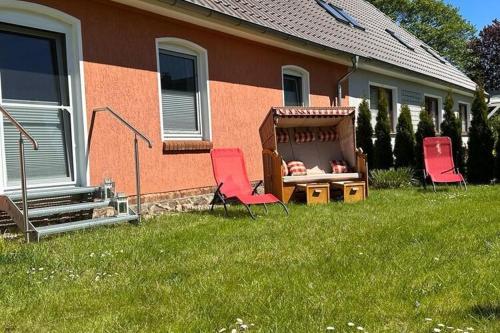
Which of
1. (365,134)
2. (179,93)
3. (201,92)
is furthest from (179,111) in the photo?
(365,134)

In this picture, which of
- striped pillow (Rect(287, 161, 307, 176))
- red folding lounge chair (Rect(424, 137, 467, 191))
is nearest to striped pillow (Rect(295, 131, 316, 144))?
striped pillow (Rect(287, 161, 307, 176))

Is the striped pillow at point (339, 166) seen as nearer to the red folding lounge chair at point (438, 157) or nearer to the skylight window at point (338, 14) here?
the red folding lounge chair at point (438, 157)

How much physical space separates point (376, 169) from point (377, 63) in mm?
3124

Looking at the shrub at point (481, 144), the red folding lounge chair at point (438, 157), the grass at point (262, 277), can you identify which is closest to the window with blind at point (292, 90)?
the red folding lounge chair at point (438, 157)

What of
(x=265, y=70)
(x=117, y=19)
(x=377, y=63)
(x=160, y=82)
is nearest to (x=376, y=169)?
(x=377, y=63)

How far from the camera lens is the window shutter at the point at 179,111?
8.64 metres

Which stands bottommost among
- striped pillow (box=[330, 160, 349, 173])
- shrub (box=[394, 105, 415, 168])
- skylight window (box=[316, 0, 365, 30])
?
striped pillow (box=[330, 160, 349, 173])

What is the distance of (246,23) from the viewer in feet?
30.4

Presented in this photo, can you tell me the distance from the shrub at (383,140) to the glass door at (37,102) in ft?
26.1

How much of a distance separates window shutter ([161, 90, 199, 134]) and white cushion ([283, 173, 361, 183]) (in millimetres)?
1942

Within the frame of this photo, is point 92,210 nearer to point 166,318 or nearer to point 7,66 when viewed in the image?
point 7,66

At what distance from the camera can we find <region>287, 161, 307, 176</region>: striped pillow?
9.72m

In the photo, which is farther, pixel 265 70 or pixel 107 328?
pixel 265 70

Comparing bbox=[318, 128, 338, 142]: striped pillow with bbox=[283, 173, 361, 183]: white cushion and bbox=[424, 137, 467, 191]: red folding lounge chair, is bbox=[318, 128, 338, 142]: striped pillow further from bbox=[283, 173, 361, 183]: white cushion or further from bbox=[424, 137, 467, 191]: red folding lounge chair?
bbox=[424, 137, 467, 191]: red folding lounge chair
